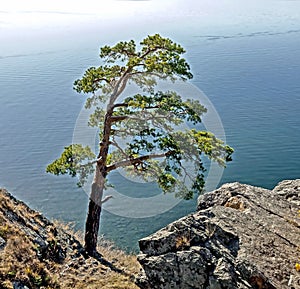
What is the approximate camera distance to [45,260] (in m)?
13.9

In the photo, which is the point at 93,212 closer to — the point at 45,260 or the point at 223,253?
the point at 45,260

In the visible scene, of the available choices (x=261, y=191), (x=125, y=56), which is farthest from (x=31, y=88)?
(x=261, y=191)

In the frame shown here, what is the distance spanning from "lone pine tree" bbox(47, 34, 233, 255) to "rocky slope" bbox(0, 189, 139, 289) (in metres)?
1.75

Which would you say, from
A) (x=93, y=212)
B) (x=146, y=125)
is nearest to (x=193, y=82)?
(x=146, y=125)

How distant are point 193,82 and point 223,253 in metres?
67.8

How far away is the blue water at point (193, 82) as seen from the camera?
35.6m

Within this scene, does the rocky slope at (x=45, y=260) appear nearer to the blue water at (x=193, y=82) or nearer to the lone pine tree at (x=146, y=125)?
the lone pine tree at (x=146, y=125)

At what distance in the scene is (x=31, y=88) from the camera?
77.9 meters

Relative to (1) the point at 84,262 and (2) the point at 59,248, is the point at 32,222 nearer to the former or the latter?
(2) the point at 59,248

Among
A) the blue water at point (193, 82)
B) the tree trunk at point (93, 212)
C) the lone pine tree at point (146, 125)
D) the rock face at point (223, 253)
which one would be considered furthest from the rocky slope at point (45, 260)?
the blue water at point (193, 82)

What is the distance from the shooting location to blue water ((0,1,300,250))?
117 ft

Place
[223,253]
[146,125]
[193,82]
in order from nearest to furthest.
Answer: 1. [223,253]
2. [146,125]
3. [193,82]

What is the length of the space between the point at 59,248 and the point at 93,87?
755 centimetres

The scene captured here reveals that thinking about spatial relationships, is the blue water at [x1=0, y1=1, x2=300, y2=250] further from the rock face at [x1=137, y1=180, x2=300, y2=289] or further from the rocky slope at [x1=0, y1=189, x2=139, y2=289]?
the rock face at [x1=137, y1=180, x2=300, y2=289]
